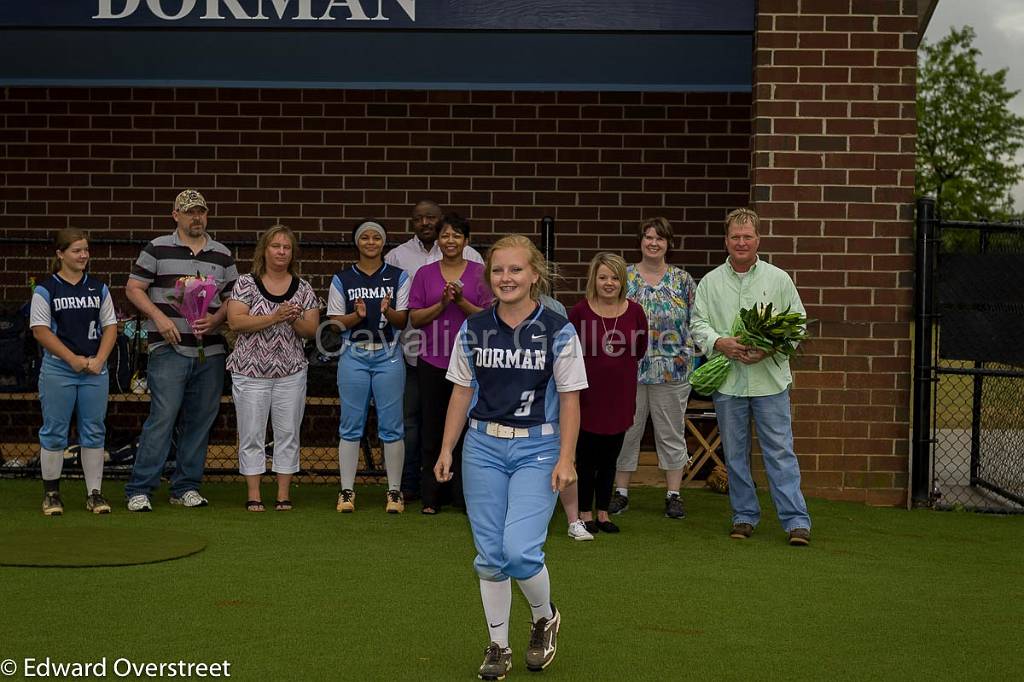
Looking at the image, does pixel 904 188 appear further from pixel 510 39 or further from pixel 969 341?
pixel 510 39

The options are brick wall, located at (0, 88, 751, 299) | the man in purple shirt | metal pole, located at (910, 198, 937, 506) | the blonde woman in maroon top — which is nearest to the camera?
the blonde woman in maroon top

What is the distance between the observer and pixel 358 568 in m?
7.48

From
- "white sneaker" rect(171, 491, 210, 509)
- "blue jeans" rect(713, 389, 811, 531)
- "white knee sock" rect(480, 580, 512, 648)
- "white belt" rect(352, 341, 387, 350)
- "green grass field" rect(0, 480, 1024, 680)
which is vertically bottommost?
"green grass field" rect(0, 480, 1024, 680)

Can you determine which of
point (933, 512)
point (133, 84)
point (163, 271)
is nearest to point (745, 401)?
point (933, 512)

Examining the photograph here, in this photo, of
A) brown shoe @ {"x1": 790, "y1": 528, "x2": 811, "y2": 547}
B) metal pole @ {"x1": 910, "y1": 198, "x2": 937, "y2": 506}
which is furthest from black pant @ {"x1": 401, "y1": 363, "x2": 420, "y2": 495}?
metal pole @ {"x1": 910, "y1": 198, "x2": 937, "y2": 506}

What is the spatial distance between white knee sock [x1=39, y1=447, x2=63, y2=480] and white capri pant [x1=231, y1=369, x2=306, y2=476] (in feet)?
4.01

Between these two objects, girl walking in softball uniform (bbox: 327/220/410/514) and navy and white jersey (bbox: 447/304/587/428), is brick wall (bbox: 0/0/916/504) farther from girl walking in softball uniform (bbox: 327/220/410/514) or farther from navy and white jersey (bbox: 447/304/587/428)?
navy and white jersey (bbox: 447/304/587/428)

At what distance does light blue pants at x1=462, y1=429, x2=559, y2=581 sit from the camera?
5.39m

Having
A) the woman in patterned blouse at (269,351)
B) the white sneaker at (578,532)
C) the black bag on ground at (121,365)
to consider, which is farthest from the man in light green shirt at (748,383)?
the black bag on ground at (121,365)

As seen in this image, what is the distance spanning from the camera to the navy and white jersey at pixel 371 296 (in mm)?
9523

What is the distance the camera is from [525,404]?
562 centimetres

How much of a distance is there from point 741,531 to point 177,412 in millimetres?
4017

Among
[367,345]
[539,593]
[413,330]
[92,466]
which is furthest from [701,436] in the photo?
[539,593]

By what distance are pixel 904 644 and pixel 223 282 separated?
5.51 meters
